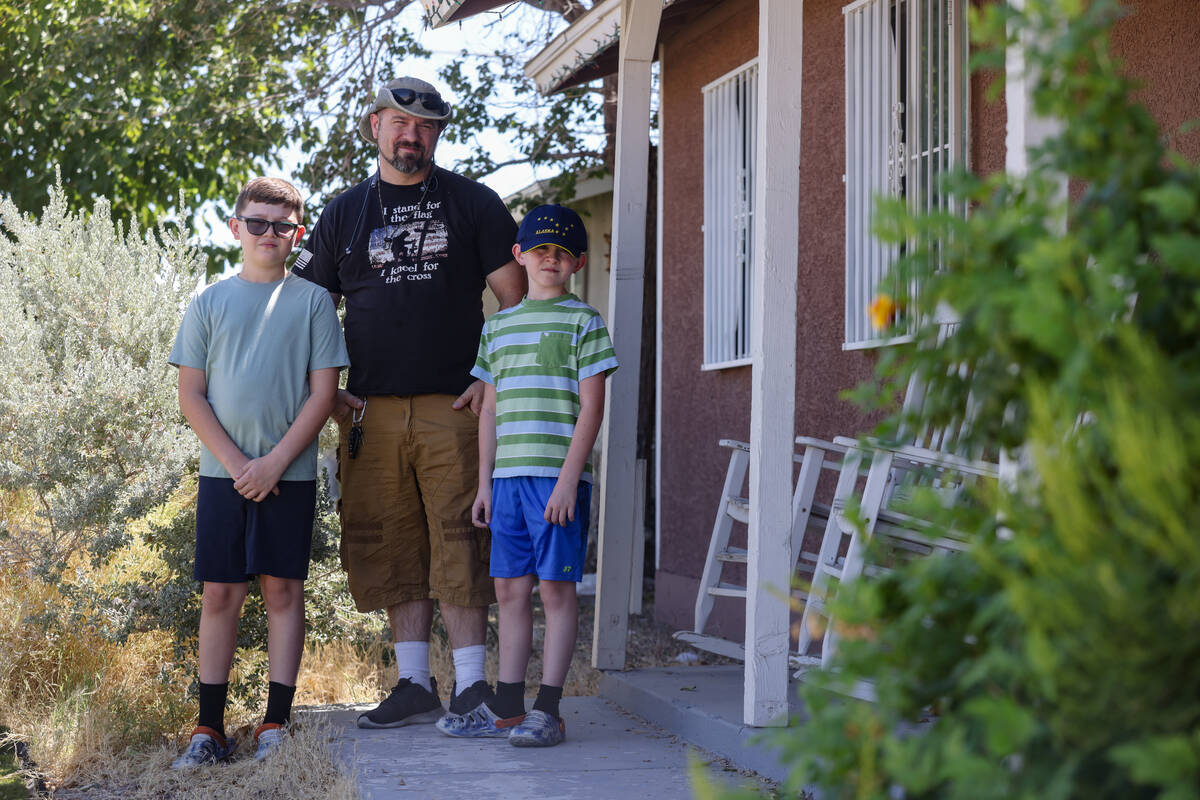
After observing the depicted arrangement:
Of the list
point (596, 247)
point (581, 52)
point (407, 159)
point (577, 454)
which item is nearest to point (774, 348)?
point (577, 454)

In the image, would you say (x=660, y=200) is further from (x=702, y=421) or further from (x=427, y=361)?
(x=427, y=361)

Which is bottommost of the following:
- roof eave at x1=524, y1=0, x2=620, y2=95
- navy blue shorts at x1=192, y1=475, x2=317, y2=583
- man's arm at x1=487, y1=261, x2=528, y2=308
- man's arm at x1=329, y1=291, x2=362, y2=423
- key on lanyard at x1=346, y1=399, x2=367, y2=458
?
navy blue shorts at x1=192, y1=475, x2=317, y2=583

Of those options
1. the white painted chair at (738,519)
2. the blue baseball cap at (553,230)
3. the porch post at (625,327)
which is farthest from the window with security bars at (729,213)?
the blue baseball cap at (553,230)

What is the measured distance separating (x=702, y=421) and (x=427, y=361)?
2868 mm

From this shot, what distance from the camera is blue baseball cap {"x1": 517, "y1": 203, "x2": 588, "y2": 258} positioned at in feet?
12.6

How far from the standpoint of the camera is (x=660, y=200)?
7375 millimetres

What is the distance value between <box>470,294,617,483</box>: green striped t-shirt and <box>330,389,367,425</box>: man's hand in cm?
58

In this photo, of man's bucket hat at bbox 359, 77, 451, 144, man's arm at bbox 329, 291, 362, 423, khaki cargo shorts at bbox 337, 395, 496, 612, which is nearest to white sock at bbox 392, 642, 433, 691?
khaki cargo shorts at bbox 337, 395, 496, 612

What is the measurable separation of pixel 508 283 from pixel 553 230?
0.42m

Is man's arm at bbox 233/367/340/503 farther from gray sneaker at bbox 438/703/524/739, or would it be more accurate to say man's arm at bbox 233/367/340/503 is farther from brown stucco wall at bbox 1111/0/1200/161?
brown stucco wall at bbox 1111/0/1200/161

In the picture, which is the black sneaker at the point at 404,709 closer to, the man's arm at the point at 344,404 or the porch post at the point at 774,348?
the man's arm at the point at 344,404

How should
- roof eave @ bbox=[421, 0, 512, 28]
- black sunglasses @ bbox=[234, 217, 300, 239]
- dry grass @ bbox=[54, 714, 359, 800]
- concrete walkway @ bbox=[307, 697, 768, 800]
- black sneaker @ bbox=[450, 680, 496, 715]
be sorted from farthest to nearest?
roof eave @ bbox=[421, 0, 512, 28] < black sneaker @ bbox=[450, 680, 496, 715] < black sunglasses @ bbox=[234, 217, 300, 239] < dry grass @ bbox=[54, 714, 359, 800] < concrete walkway @ bbox=[307, 697, 768, 800]

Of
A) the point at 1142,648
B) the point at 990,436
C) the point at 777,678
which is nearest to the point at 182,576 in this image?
the point at 777,678

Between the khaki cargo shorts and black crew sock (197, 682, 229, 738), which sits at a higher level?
the khaki cargo shorts
